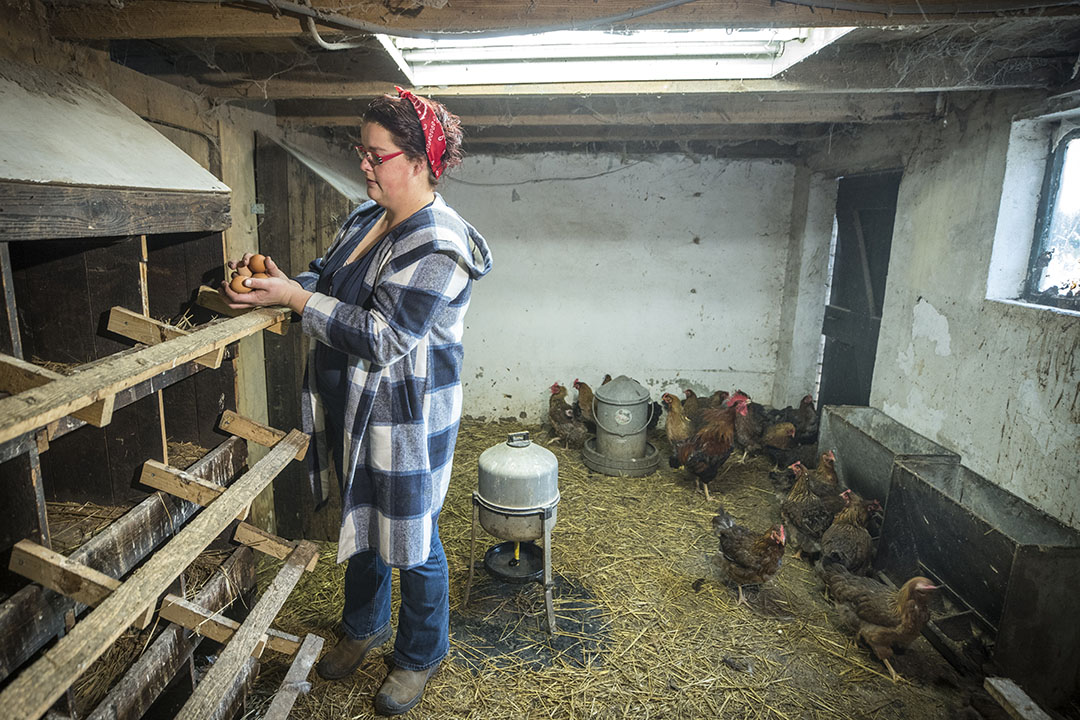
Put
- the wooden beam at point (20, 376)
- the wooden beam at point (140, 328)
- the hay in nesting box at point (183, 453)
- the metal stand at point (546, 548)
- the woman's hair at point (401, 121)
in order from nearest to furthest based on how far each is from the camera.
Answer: the wooden beam at point (20, 376) → the wooden beam at point (140, 328) → the woman's hair at point (401, 121) → the hay in nesting box at point (183, 453) → the metal stand at point (546, 548)

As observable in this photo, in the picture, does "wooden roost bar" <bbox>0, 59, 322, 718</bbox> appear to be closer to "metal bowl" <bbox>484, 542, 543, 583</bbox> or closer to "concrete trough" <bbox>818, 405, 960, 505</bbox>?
"metal bowl" <bbox>484, 542, 543, 583</bbox>

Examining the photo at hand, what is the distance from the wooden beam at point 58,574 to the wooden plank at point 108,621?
0.05m

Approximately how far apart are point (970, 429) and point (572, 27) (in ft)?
10.1

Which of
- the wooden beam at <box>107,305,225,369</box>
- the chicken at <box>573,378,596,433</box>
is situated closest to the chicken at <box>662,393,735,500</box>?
the chicken at <box>573,378,596,433</box>

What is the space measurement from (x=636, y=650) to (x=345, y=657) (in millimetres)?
1360

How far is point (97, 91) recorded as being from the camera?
1.94 m

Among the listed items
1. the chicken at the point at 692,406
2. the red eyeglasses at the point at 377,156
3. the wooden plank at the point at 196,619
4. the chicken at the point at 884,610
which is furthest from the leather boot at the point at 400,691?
the chicken at the point at 692,406

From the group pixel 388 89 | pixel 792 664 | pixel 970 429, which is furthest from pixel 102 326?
pixel 970 429

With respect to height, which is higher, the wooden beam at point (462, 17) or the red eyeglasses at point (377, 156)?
the wooden beam at point (462, 17)

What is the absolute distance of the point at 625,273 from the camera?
18.9ft

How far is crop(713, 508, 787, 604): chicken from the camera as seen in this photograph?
3.12 m

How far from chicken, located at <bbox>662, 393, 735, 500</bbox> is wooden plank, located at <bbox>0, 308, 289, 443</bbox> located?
369 cm

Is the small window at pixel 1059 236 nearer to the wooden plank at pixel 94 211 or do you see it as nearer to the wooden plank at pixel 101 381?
the wooden plank at pixel 101 381

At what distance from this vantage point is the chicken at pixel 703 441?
4.55m
